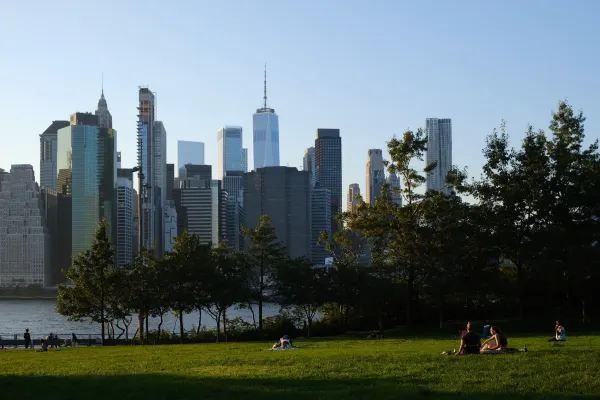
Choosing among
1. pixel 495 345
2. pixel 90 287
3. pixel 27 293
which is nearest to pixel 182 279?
pixel 90 287

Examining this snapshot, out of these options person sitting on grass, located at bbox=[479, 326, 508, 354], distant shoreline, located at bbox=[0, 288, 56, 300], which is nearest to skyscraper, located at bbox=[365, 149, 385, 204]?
distant shoreline, located at bbox=[0, 288, 56, 300]

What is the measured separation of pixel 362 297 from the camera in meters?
45.7

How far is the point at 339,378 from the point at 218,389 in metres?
2.42

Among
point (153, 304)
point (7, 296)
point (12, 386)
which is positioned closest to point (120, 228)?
point (7, 296)

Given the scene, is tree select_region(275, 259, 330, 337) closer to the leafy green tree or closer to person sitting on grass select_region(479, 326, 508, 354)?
the leafy green tree

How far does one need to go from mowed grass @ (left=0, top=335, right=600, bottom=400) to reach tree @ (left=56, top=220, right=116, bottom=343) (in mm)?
27745

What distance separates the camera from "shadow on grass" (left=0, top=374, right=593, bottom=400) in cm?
1316

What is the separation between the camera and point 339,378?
1530 cm

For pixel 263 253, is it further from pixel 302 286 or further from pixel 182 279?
pixel 182 279

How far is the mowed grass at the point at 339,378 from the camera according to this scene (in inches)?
529

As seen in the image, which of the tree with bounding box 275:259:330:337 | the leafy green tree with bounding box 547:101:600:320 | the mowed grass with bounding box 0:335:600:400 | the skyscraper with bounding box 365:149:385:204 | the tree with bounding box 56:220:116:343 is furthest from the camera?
the skyscraper with bounding box 365:149:385:204

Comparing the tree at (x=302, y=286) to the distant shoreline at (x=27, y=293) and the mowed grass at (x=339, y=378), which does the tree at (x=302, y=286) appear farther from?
the distant shoreline at (x=27, y=293)

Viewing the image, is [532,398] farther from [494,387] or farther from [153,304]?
[153,304]

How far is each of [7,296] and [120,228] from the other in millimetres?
32088
